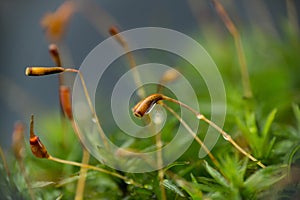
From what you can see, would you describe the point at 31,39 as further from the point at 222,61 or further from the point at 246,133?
the point at 246,133

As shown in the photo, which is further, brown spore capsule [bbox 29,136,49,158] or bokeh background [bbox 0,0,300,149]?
bokeh background [bbox 0,0,300,149]

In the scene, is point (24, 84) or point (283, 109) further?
A: point (24, 84)

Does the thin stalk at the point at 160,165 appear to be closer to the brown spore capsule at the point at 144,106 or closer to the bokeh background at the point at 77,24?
the brown spore capsule at the point at 144,106

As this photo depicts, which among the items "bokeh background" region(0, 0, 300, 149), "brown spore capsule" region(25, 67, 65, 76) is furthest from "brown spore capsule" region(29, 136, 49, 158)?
"bokeh background" region(0, 0, 300, 149)

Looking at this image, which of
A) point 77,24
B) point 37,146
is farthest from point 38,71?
point 77,24

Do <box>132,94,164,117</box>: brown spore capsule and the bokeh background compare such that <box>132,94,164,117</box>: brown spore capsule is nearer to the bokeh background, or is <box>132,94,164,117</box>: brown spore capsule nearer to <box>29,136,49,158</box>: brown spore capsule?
<box>29,136,49,158</box>: brown spore capsule

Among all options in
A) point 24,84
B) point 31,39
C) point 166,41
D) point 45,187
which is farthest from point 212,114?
point 31,39

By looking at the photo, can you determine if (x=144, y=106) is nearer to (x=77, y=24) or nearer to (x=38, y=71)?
(x=38, y=71)

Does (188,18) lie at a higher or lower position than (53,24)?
higher
